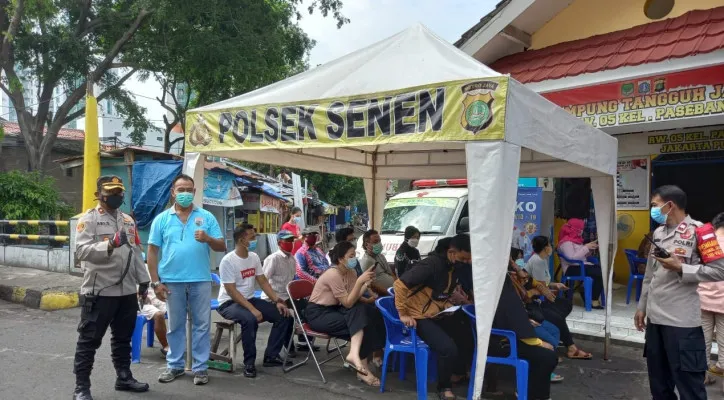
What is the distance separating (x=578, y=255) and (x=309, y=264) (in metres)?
4.14

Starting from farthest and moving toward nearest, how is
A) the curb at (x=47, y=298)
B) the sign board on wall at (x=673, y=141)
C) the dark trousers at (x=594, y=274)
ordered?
1. the curb at (x=47, y=298)
2. the sign board on wall at (x=673, y=141)
3. the dark trousers at (x=594, y=274)

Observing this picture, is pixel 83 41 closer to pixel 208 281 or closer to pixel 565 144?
pixel 208 281

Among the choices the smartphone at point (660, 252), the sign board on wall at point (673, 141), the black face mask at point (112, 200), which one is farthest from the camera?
the sign board on wall at point (673, 141)

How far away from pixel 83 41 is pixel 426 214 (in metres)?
11.9

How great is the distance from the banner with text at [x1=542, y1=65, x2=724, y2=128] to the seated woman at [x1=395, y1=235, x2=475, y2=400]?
366 cm

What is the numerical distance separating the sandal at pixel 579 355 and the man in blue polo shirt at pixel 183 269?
3867mm

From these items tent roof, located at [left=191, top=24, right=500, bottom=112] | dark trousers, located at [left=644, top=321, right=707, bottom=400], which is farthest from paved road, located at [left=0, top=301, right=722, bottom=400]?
tent roof, located at [left=191, top=24, right=500, bottom=112]

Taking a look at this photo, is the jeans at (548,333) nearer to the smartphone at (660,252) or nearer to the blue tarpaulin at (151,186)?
the smartphone at (660,252)

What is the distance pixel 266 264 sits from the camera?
236 inches

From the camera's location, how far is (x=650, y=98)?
22.5ft

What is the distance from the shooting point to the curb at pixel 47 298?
861 centimetres

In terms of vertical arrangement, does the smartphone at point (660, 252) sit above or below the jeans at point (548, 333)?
above

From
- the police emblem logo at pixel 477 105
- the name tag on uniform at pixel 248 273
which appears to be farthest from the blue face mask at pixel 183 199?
the police emblem logo at pixel 477 105

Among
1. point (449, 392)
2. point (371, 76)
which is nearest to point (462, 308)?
point (449, 392)
